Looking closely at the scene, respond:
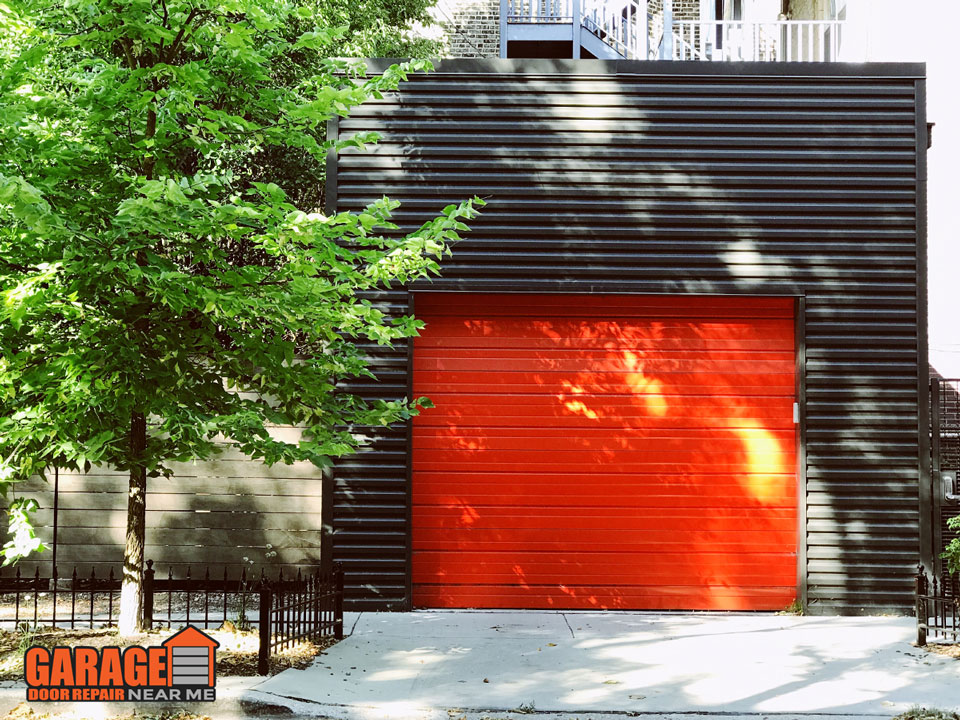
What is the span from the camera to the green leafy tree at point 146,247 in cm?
655

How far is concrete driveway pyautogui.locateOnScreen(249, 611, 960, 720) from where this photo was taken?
6801mm

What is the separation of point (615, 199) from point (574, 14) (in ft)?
21.4

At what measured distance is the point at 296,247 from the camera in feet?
23.4

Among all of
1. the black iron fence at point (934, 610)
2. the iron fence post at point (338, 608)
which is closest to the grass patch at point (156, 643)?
the iron fence post at point (338, 608)

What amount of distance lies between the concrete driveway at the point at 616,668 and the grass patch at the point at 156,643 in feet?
0.69

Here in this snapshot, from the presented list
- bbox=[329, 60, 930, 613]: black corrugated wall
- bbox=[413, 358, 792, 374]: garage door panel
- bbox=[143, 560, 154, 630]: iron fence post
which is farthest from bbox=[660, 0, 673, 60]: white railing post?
bbox=[143, 560, 154, 630]: iron fence post

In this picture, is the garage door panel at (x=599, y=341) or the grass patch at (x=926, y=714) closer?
the grass patch at (x=926, y=714)

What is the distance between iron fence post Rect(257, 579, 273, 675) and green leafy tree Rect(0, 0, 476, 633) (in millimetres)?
1062

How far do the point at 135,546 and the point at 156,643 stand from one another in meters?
0.93

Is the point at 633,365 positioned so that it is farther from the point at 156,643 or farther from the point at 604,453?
the point at 156,643

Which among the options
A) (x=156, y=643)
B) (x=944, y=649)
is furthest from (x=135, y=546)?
(x=944, y=649)

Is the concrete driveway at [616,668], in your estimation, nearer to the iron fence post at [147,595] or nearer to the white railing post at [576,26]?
the iron fence post at [147,595]

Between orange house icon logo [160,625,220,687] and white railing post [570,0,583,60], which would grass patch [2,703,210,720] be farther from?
white railing post [570,0,583,60]

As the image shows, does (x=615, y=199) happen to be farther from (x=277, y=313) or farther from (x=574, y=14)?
(x=574, y=14)
